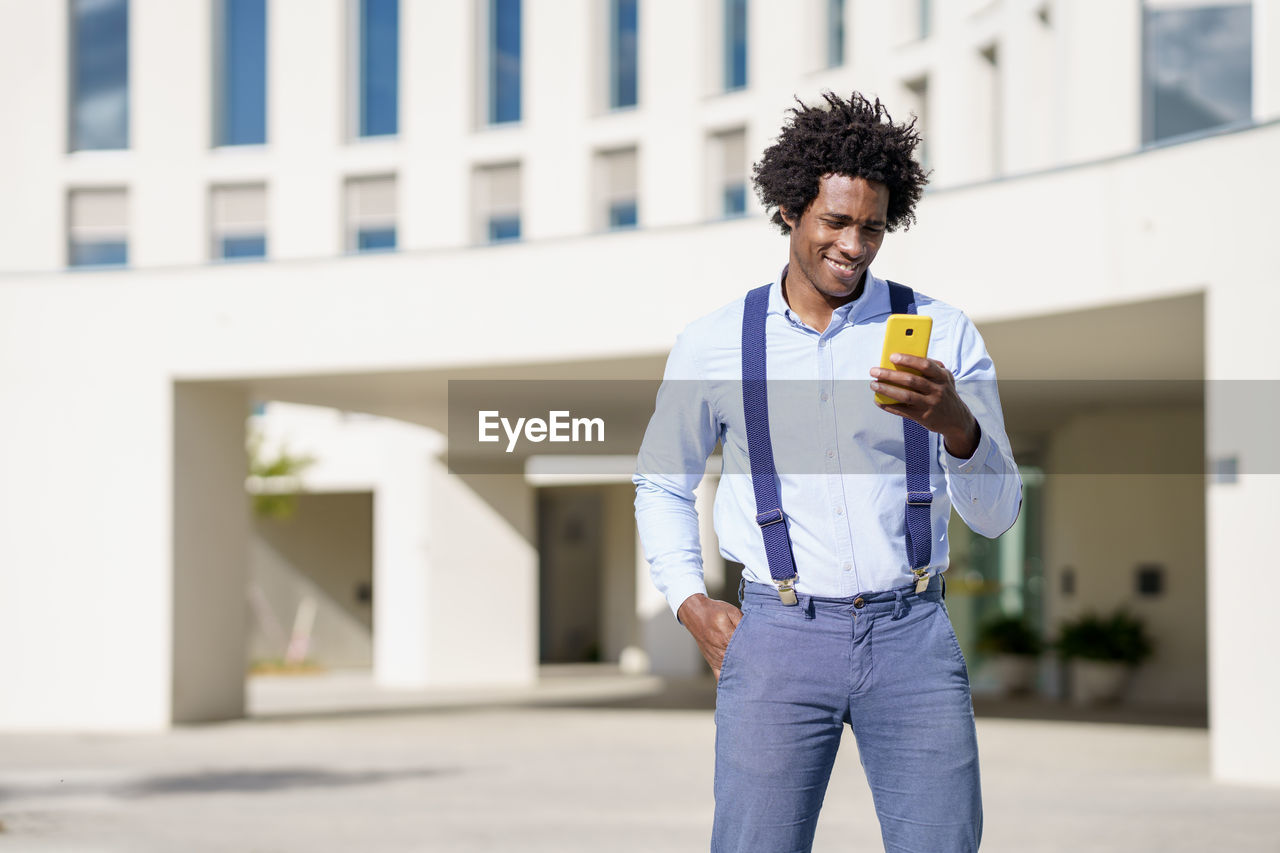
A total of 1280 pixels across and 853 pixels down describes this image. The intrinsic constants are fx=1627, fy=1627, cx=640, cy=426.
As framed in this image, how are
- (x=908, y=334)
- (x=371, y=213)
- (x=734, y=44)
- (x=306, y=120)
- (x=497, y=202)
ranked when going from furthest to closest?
(x=306, y=120) → (x=371, y=213) → (x=497, y=202) → (x=734, y=44) → (x=908, y=334)

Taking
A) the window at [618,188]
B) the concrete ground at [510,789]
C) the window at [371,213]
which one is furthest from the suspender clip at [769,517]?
the window at [371,213]

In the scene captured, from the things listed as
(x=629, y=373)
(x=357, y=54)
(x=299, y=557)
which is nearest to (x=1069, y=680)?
(x=629, y=373)

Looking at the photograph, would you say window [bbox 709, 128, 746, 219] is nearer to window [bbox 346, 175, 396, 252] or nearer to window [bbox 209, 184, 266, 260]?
window [bbox 346, 175, 396, 252]

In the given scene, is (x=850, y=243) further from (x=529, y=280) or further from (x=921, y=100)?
(x=921, y=100)

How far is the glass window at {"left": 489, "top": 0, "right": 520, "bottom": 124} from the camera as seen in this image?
24.8 m

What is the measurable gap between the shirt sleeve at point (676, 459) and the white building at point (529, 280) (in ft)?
28.7

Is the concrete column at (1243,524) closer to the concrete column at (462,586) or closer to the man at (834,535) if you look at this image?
the man at (834,535)

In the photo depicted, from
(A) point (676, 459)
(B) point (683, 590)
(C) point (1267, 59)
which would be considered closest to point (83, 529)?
(C) point (1267, 59)

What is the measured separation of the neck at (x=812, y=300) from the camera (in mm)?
3053

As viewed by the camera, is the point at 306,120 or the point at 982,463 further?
the point at 306,120

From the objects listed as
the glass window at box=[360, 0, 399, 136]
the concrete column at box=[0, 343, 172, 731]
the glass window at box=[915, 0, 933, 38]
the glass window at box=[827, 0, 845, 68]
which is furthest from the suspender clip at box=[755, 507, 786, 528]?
the glass window at box=[360, 0, 399, 136]

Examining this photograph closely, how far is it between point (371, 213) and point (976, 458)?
24.0 m

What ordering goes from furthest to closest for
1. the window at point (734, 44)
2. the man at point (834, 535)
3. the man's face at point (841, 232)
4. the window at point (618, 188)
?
the window at point (618, 188), the window at point (734, 44), the man's face at point (841, 232), the man at point (834, 535)

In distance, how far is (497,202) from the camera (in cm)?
2516
